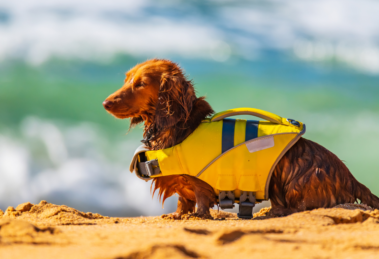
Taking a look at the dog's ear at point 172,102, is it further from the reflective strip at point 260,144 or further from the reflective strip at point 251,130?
the reflective strip at point 260,144

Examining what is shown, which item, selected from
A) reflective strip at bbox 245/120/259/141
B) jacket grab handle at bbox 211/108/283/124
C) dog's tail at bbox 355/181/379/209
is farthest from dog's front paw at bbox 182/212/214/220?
dog's tail at bbox 355/181/379/209

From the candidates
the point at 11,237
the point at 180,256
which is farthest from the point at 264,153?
the point at 11,237

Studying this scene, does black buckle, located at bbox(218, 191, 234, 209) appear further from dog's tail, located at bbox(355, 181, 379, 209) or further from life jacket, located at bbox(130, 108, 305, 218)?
dog's tail, located at bbox(355, 181, 379, 209)

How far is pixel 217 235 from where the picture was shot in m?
3.45

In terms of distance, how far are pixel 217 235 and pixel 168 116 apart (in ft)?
8.01

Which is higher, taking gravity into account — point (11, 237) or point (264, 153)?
point (264, 153)

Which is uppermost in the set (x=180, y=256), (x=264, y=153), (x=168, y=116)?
(x=168, y=116)

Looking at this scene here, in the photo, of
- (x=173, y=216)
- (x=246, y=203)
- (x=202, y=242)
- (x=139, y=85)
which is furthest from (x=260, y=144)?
(x=202, y=242)

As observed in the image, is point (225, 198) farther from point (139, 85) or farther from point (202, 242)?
point (202, 242)

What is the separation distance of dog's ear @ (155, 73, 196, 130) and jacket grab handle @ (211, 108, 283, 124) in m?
0.39

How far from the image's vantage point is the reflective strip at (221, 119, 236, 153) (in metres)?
5.44

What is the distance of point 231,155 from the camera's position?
213 inches

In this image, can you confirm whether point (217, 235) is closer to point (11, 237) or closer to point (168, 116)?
point (11, 237)

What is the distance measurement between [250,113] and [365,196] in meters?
1.81
